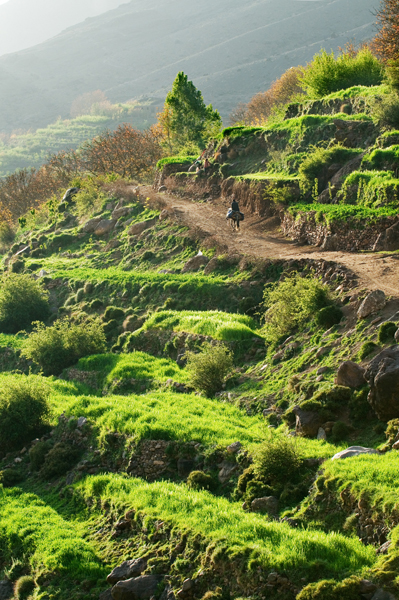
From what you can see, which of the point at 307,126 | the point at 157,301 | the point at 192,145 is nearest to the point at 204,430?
the point at 157,301

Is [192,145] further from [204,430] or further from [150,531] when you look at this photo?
[150,531]

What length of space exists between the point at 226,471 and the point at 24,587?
4.93 m

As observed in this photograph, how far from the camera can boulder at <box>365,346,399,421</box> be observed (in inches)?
446

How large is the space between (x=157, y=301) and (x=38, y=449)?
446 inches

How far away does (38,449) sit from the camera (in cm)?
1677

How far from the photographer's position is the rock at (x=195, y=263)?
27.9m

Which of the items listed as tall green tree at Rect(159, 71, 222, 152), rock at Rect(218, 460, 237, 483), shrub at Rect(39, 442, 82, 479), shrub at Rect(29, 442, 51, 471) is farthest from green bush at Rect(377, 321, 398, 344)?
tall green tree at Rect(159, 71, 222, 152)

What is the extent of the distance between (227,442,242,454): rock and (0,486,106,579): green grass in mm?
3799

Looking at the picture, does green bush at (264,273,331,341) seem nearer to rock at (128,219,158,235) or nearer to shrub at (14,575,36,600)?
shrub at (14,575,36,600)

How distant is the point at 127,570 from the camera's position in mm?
10461

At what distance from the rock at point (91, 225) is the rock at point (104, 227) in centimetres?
68

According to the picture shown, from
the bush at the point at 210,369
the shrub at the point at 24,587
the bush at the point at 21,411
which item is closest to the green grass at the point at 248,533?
the shrub at the point at 24,587

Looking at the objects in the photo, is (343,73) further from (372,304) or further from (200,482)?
(200,482)

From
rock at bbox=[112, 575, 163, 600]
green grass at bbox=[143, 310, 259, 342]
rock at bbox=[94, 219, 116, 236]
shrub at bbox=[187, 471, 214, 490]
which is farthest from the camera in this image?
rock at bbox=[94, 219, 116, 236]
